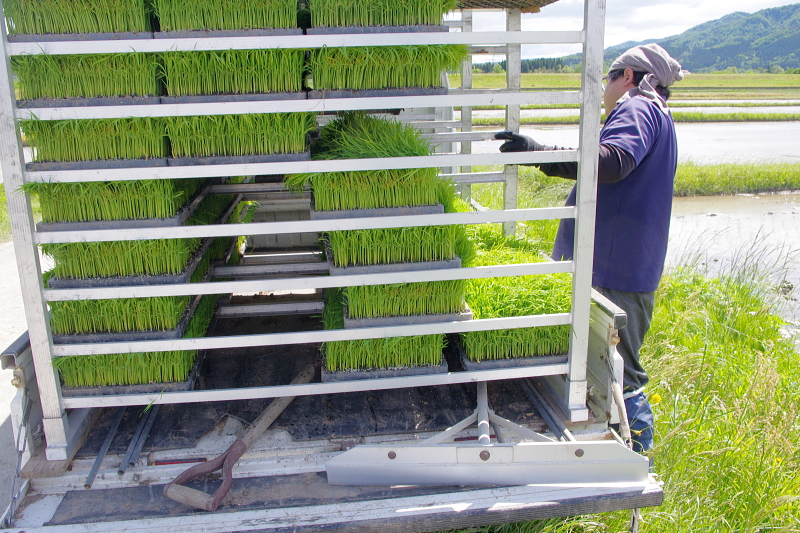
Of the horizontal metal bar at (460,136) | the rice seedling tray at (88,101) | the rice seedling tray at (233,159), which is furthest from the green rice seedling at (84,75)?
the horizontal metal bar at (460,136)

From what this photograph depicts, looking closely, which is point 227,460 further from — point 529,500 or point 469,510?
point 529,500

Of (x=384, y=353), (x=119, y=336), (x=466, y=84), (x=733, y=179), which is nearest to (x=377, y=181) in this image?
(x=384, y=353)


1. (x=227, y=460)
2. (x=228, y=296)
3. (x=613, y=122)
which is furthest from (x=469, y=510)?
(x=228, y=296)

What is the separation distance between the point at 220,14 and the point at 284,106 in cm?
42

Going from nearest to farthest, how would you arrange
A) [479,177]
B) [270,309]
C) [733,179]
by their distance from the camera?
[270,309], [479,177], [733,179]

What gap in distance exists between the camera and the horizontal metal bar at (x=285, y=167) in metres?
2.08

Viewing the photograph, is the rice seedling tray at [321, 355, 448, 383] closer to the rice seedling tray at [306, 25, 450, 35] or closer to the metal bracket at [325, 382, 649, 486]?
the metal bracket at [325, 382, 649, 486]

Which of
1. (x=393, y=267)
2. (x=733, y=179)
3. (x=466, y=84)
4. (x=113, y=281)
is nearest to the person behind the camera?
(x=113, y=281)

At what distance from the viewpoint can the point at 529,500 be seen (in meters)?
2.03

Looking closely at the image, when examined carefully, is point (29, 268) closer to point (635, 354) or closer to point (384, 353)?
point (384, 353)

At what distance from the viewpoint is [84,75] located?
2109mm

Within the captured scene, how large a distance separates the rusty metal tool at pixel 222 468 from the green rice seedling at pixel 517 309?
914 mm

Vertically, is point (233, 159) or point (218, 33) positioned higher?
point (218, 33)

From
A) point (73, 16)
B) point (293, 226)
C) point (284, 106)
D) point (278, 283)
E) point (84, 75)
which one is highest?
point (73, 16)
